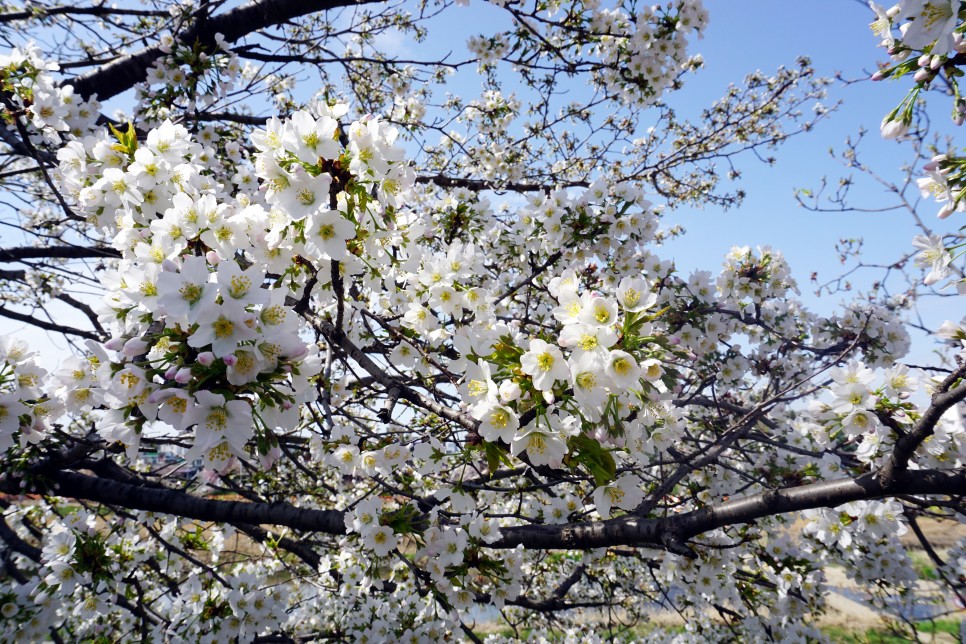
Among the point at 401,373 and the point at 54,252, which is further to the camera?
the point at 54,252

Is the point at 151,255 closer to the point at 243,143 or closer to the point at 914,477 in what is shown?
the point at 914,477

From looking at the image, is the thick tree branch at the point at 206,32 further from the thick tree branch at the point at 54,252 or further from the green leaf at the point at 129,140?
the green leaf at the point at 129,140

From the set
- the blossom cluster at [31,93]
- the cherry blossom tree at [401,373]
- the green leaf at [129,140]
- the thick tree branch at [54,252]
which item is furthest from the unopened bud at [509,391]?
the thick tree branch at [54,252]

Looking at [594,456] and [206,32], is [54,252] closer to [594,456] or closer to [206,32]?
[206,32]

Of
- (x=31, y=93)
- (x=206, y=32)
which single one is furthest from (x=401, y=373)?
(x=206, y=32)

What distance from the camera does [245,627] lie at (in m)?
2.71

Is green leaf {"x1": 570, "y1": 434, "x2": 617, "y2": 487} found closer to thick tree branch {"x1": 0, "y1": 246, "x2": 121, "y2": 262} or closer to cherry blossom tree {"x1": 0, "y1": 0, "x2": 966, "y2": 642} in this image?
cherry blossom tree {"x1": 0, "y1": 0, "x2": 966, "y2": 642}

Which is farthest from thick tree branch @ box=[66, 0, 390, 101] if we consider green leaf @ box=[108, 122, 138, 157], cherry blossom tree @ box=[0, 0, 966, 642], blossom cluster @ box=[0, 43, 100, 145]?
green leaf @ box=[108, 122, 138, 157]

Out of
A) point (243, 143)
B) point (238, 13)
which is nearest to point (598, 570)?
point (243, 143)

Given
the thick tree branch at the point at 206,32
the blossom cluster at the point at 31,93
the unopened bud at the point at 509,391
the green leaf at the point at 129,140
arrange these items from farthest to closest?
the thick tree branch at the point at 206,32 < the blossom cluster at the point at 31,93 < the green leaf at the point at 129,140 < the unopened bud at the point at 509,391

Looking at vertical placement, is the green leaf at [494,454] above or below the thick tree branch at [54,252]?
below

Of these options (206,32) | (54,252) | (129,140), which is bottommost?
(129,140)

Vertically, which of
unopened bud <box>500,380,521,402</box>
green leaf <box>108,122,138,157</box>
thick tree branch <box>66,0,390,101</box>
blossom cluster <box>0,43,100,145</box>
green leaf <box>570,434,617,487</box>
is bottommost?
green leaf <box>570,434,617,487</box>

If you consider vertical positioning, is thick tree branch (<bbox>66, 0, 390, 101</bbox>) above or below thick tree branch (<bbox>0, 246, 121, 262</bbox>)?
above
